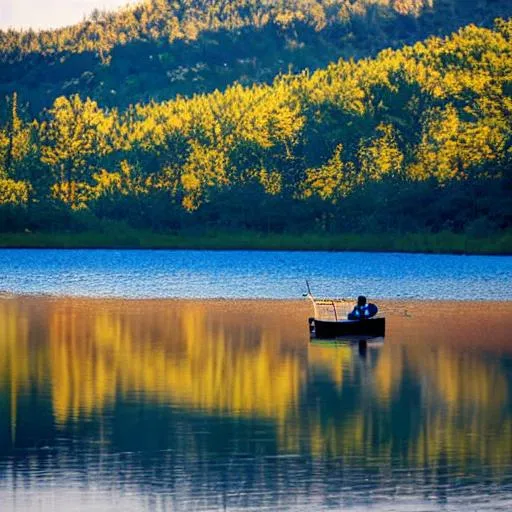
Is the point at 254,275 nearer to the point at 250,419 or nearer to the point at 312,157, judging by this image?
the point at 312,157

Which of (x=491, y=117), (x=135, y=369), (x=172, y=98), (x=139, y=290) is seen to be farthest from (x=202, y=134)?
(x=135, y=369)

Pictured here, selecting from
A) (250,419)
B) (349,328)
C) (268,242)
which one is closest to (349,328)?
(349,328)

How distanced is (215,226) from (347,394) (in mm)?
98107

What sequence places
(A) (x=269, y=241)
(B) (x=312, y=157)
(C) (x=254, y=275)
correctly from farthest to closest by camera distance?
(B) (x=312, y=157)
(A) (x=269, y=241)
(C) (x=254, y=275)

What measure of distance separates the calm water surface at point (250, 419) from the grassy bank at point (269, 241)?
63.1 metres

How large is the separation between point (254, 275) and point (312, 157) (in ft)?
172

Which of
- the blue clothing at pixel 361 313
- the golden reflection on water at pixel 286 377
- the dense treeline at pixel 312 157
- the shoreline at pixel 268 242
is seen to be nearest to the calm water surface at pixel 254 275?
the shoreline at pixel 268 242

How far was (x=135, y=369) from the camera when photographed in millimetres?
34844

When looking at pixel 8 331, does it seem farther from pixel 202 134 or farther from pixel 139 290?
pixel 202 134

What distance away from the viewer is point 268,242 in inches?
4877

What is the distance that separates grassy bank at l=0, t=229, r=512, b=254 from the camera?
356 ft

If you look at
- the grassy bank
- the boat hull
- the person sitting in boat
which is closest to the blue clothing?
the person sitting in boat

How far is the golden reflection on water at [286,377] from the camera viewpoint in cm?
2595

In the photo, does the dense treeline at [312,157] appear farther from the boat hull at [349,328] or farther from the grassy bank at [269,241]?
the boat hull at [349,328]
